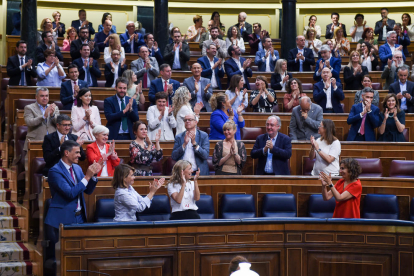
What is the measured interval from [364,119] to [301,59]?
2633 mm

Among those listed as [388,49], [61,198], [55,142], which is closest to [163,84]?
[55,142]

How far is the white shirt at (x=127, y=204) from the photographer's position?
514 cm

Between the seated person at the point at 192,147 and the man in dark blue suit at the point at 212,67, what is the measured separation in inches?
103

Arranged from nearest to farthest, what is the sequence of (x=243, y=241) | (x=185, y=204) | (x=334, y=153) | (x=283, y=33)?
1. (x=243, y=241)
2. (x=185, y=204)
3. (x=334, y=153)
4. (x=283, y=33)

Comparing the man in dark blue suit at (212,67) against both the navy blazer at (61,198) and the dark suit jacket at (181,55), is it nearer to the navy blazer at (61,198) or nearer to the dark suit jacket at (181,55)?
the dark suit jacket at (181,55)

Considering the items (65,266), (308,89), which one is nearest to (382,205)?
(65,266)

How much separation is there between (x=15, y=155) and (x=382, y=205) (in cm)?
391

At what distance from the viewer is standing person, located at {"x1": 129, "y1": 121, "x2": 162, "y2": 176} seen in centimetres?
612

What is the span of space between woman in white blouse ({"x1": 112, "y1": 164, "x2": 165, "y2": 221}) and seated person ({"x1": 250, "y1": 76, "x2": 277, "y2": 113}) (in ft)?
9.90

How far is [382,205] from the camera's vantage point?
236 inches

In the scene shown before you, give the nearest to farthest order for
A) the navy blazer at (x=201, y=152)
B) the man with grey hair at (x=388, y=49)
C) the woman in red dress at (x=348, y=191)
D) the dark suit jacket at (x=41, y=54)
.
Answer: the woman in red dress at (x=348, y=191)
the navy blazer at (x=201, y=152)
the dark suit jacket at (x=41, y=54)
the man with grey hair at (x=388, y=49)

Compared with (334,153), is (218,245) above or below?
below

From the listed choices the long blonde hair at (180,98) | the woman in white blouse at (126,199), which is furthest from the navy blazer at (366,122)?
the woman in white blouse at (126,199)

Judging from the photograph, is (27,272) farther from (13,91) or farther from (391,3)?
(391,3)
